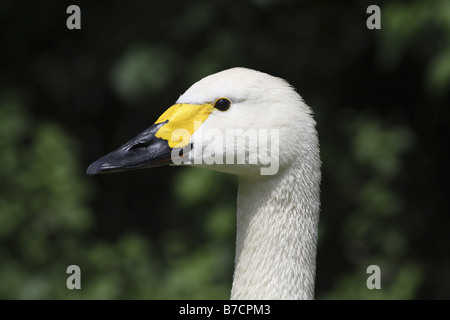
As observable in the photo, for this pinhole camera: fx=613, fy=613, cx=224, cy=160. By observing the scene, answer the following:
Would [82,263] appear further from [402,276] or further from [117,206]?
[402,276]

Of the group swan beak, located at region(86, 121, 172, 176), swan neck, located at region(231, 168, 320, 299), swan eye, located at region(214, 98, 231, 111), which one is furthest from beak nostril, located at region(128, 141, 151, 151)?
swan neck, located at region(231, 168, 320, 299)

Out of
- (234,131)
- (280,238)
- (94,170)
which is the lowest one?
(280,238)

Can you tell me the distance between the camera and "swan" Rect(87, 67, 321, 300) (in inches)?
80.5

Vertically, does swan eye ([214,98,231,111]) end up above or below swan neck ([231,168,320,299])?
above

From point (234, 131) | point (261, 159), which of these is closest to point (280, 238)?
point (261, 159)

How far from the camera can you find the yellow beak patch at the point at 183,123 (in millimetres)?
2111

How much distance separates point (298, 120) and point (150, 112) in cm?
292

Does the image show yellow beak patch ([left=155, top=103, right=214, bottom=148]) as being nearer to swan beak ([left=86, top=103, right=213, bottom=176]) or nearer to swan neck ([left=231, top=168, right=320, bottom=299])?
swan beak ([left=86, top=103, right=213, bottom=176])

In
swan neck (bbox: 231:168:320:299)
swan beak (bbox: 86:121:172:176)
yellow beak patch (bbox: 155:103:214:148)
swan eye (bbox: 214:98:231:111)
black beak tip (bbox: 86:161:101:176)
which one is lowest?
swan neck (bbox: 231:168:320:299)

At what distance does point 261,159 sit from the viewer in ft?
6.70

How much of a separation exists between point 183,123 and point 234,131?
0.19 m

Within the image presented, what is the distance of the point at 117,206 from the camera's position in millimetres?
5477

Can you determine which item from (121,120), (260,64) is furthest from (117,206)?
(260,64)

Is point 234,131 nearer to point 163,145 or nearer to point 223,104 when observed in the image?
point 223,104
